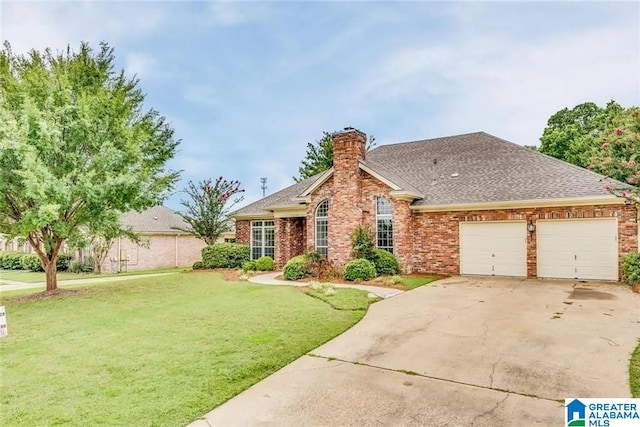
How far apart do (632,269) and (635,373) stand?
8.45 meters

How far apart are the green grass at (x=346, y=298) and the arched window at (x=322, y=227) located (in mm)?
4909

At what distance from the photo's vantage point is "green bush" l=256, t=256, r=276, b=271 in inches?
714

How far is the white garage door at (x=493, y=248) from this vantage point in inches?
549

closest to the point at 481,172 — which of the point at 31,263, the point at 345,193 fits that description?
the point at 345,193

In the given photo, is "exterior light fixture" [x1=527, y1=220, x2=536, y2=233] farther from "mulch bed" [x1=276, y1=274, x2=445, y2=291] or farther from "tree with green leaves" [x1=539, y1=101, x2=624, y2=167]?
"tree with green leaves" [x1=539, y1=101, x2=624, y2=167]

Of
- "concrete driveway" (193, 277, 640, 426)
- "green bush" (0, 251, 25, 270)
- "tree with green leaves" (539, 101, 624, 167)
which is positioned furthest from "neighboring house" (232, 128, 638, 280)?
"green bush" (0, 251, 25, 270)

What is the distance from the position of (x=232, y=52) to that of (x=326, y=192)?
657 centimetres

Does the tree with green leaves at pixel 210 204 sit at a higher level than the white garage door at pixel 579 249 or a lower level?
higher

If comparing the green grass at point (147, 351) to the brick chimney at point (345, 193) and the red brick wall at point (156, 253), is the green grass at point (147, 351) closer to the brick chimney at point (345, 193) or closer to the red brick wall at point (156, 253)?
the brick chimney at point (345, 193)

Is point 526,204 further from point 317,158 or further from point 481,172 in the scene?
point 317,158

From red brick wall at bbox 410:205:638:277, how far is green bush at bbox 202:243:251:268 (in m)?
8.94

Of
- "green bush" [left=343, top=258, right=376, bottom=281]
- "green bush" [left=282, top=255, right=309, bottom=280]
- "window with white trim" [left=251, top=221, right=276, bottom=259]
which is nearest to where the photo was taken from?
"green bush" [left=343, top=258, right=376, bottom=281]

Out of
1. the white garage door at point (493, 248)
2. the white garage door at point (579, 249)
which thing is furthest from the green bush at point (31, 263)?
the white garage door at point (579, 249)

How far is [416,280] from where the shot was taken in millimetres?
13406
